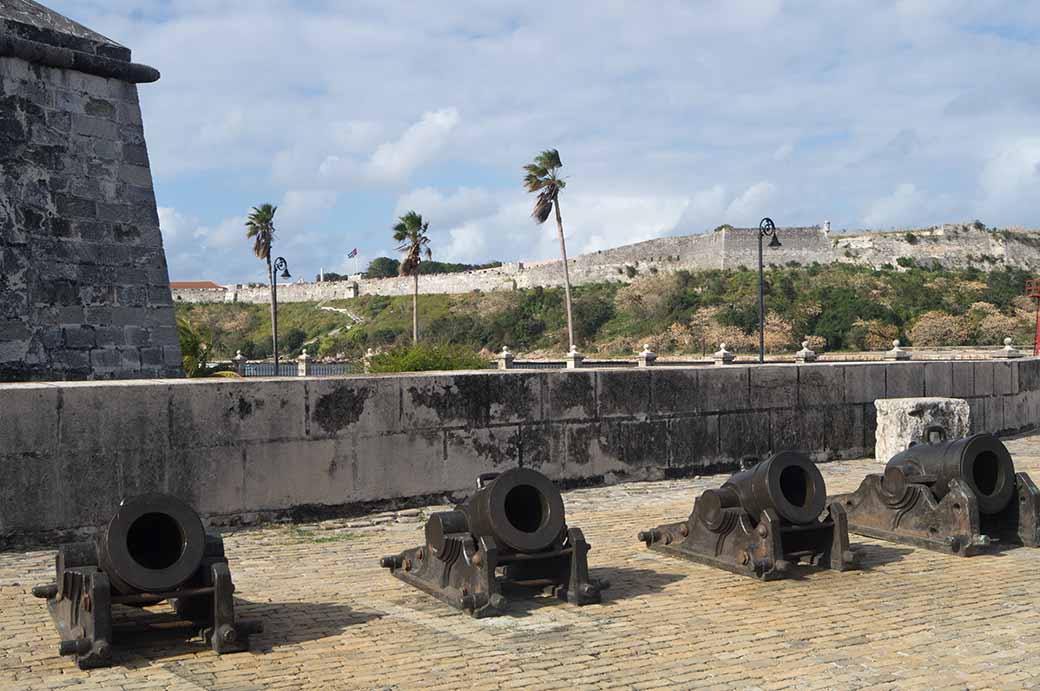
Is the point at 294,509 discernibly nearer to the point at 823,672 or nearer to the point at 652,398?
the point at 652,398

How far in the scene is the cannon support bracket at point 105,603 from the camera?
14.7 ft

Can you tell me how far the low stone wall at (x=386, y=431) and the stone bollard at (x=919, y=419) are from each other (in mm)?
425

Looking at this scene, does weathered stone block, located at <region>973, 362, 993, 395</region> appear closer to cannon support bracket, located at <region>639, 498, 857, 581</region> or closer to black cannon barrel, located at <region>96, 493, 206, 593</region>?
cannon support bracket, located at <region>639, 498, 857, 581</region>

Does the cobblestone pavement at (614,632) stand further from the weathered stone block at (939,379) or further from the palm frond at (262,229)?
the palm frond at (262,229)

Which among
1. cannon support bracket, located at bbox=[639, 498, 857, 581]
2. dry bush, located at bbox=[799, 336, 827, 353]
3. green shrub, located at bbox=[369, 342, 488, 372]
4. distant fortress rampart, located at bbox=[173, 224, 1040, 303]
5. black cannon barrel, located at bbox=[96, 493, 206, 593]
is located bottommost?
cannon support bracket, located at bbox=[639, 498, 857, 581]

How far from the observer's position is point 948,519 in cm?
697

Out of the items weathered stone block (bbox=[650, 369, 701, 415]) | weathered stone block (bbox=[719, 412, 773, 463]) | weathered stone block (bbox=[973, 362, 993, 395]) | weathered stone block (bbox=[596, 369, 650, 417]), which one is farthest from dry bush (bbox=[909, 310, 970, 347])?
weathered stone block (bbox=[596, 369, 650, 417])

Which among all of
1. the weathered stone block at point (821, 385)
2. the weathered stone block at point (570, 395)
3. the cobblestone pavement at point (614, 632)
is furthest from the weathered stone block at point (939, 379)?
the cobblestone pavement at point (614, 632)

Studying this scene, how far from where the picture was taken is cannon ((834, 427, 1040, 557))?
688 cm

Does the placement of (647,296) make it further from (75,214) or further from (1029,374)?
(75,214)

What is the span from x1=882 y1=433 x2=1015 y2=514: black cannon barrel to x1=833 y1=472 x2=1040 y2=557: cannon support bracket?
2.3 inches

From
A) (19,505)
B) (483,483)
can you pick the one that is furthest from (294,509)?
(483,483)

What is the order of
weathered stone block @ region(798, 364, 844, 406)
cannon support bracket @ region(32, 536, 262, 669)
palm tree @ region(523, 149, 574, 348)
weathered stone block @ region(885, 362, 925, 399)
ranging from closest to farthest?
cannon support bracket @ region(32, 536, 262, 669) → weathered stone block @ region(798, 364, 844, 406) → weathered stone block @ region(885, 362, 925, 399) → palm tree @ region(523, 149, 574, 348)

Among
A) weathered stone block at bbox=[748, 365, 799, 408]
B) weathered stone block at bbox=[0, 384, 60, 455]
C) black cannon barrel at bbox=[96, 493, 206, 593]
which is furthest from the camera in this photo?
weathered stone block at bbox=[748, 365, 799, 408]
